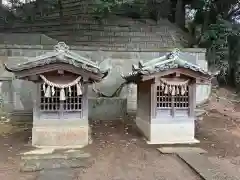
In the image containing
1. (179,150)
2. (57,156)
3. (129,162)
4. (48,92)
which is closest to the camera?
(129,162)

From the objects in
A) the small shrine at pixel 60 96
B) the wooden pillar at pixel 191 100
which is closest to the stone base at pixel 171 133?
the wooden pillar at pixel 191 100

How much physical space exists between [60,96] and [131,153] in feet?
8.10

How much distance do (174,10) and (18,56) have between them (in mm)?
9335

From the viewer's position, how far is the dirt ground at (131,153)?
5586mm

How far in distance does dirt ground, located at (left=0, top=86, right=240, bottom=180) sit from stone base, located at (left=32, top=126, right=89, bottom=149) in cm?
32

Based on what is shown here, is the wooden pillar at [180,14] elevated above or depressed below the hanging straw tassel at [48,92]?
above

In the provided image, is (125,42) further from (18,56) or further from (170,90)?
(170,90)

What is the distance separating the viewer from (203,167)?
5859 mm

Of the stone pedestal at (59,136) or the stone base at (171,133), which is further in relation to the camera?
the stone base at (171,133)

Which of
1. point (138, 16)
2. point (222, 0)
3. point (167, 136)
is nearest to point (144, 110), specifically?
point (167, 136)

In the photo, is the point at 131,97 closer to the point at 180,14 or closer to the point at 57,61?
the point at 57,61

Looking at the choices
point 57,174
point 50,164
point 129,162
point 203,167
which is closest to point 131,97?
point 129,162

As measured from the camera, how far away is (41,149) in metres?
7.27

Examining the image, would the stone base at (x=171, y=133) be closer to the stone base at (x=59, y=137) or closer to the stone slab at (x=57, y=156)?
the stone base at (x=59, y=137)
